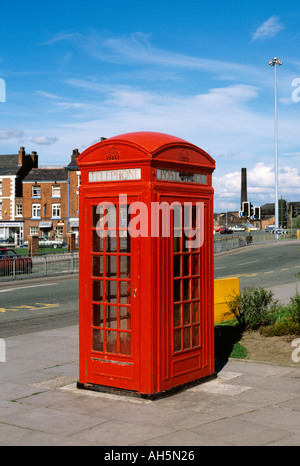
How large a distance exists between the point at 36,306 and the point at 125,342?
10316mm

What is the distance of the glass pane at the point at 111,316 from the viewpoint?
7.14 m

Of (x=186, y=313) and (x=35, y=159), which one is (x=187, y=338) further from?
(x=35, y=159)

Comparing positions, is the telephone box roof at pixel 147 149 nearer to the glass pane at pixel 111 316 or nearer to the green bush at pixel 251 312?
the glass pane at pixel 111 316

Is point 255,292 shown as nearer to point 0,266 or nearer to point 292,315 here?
point 292,315

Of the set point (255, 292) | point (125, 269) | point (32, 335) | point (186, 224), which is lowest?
point (32, 335)

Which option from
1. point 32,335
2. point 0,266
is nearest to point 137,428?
point 32,335

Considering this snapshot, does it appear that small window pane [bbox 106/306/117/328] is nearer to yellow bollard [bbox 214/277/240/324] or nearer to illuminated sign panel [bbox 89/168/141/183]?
illuminated sign panel [bbox 89/168/141/183]

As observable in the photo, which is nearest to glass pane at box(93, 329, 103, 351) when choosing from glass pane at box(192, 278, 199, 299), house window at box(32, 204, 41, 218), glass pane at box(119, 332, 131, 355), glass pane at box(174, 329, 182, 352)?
glass pane at box(119, 332, 131, 355)

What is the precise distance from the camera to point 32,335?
12.0 meters

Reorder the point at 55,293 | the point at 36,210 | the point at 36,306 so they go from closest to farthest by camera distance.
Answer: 1. the point at 36,306
2. the point at 55,293
3. the point at 36,210

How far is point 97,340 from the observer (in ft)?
23.8

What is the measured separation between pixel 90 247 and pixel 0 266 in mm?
19327

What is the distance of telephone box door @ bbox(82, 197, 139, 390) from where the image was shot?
22.7ft

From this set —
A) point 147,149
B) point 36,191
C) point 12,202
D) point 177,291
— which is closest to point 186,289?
point 177,291
